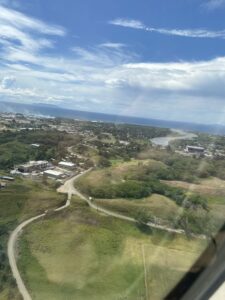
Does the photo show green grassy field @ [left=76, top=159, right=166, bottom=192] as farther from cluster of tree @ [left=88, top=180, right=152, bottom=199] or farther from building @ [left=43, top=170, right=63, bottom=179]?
building @ [left=43, top=170, right=63, bottom=179]

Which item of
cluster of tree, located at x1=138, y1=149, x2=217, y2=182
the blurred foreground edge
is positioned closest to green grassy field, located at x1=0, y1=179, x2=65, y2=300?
cluster of tree, located at x1=138, y1=149, x2=217, y2=182

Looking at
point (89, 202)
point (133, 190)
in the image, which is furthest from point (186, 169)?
point (89, 202)

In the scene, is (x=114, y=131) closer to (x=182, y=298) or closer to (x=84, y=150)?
(x=84, y=150)

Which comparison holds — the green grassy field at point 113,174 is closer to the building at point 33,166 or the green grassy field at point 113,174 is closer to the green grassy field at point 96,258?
the building at point 33,166

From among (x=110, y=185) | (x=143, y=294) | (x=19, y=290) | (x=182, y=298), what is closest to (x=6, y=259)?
(x=19, y=290)

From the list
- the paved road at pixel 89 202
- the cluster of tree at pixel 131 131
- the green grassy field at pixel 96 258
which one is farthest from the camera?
the cluster of tree at pixel 131 131

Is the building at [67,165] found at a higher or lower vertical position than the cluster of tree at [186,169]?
lower

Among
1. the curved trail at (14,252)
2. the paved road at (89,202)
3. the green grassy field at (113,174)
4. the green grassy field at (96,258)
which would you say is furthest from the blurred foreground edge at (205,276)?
the green grassy field at (113,174)
